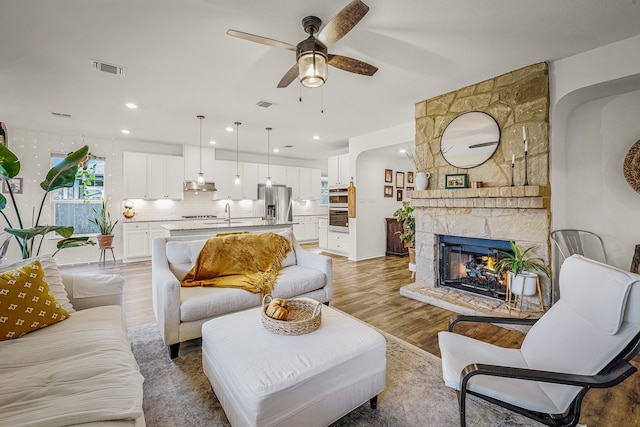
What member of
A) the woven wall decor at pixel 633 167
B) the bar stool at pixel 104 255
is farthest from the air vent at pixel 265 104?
the bar stool at pixel 104 255

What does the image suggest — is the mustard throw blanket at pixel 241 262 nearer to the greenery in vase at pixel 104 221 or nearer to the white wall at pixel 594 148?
the white wall at pixel 594 148

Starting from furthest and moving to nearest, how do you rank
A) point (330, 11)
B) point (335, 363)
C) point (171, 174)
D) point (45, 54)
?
point (171, 174) < point (45, 54) < point (330, 11) < point (335, 363)

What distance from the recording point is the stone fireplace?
299 cm

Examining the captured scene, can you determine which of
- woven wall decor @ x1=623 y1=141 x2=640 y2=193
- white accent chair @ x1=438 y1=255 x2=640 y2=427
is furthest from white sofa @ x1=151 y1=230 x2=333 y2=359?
woven wall decor @ x1=623 y1=141 x2=640 y2=193

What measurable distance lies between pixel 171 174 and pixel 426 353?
21.6 ft

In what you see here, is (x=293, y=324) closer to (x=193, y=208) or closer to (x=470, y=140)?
(x=470, y=140)

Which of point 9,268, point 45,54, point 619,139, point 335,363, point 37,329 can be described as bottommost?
point 335,363

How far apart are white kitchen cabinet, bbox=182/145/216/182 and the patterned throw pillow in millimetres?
5358

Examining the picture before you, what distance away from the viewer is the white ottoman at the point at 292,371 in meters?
1.31

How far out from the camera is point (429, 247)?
13.2 feet

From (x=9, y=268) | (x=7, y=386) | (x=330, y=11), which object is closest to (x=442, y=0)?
(x=330, y=11)

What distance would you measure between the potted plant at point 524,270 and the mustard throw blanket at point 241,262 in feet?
8.43

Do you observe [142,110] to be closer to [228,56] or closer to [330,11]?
[228,56]

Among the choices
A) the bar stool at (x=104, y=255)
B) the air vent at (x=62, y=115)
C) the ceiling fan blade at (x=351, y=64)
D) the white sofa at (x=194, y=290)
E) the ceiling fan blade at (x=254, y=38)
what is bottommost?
the bar stool at (x=104, y=255)
